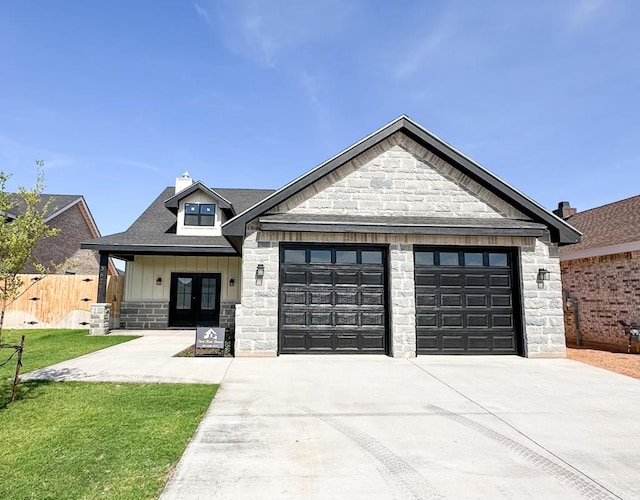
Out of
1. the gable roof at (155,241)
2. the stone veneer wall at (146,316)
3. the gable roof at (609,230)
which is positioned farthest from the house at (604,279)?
the stone veneer wall at (146,316)

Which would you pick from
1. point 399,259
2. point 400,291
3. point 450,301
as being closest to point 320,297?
point 400,291

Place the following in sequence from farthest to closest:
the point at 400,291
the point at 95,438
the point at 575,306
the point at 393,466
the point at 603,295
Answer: the point at 575,306, the point at 603,295, the point at 400,291, the point at 95,438, the point at 393,466

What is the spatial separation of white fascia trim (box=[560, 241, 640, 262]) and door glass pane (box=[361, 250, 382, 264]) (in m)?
8.75

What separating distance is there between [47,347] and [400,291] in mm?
10765

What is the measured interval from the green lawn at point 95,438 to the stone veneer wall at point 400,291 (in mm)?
3213

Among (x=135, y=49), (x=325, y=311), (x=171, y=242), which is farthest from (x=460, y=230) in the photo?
(x=171, y=242)

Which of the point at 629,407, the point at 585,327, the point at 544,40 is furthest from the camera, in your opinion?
the point at 585,327

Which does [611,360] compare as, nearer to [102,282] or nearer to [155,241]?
[155,241]

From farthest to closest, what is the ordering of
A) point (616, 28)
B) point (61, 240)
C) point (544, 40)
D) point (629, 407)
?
point (61, 240) → point (544, 40) → point (616, 28) → point (629, 407)

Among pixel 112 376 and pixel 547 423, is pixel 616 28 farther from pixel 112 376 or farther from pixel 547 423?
pixel 112 376

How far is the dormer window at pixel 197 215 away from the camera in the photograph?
55.6ft

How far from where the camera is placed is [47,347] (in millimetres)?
10977

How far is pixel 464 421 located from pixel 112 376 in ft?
21.6

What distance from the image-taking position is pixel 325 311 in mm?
9945
